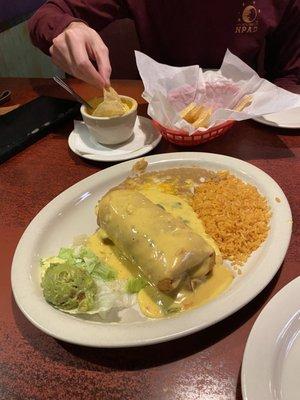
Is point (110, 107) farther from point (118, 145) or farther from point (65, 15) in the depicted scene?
point (65, 15)

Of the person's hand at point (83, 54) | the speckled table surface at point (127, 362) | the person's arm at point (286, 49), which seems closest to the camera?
the speckled table surface at point (127, 362)

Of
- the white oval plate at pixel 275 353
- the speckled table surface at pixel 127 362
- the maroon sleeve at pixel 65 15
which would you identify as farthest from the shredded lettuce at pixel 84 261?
the maroon sleeve at pixel 65 15

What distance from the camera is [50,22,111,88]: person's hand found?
136 centimetres

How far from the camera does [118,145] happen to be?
136cm

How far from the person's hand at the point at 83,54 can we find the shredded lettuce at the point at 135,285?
0.73m

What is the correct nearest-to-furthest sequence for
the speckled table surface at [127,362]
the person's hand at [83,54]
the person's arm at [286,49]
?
the speckled table surface at [127,362] < the person's hand at [83,54] < the person's arm at [286,49]

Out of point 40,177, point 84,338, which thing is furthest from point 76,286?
point 40,177

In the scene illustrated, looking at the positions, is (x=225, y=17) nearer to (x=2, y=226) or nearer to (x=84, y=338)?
(x=2, y=226)

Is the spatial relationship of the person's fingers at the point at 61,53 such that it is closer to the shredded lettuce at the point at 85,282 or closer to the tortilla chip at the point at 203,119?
the tortilla chip at the point at 203,119

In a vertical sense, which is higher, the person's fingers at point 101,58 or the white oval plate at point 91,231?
the person's fingers at point 101,58

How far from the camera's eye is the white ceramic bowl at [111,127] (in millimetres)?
1289

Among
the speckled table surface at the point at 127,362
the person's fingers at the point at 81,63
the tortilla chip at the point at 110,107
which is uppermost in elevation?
the person's fingers at the point at 81,63

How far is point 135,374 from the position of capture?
734 millimetres

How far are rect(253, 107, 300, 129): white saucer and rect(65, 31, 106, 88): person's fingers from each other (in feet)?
1.72
